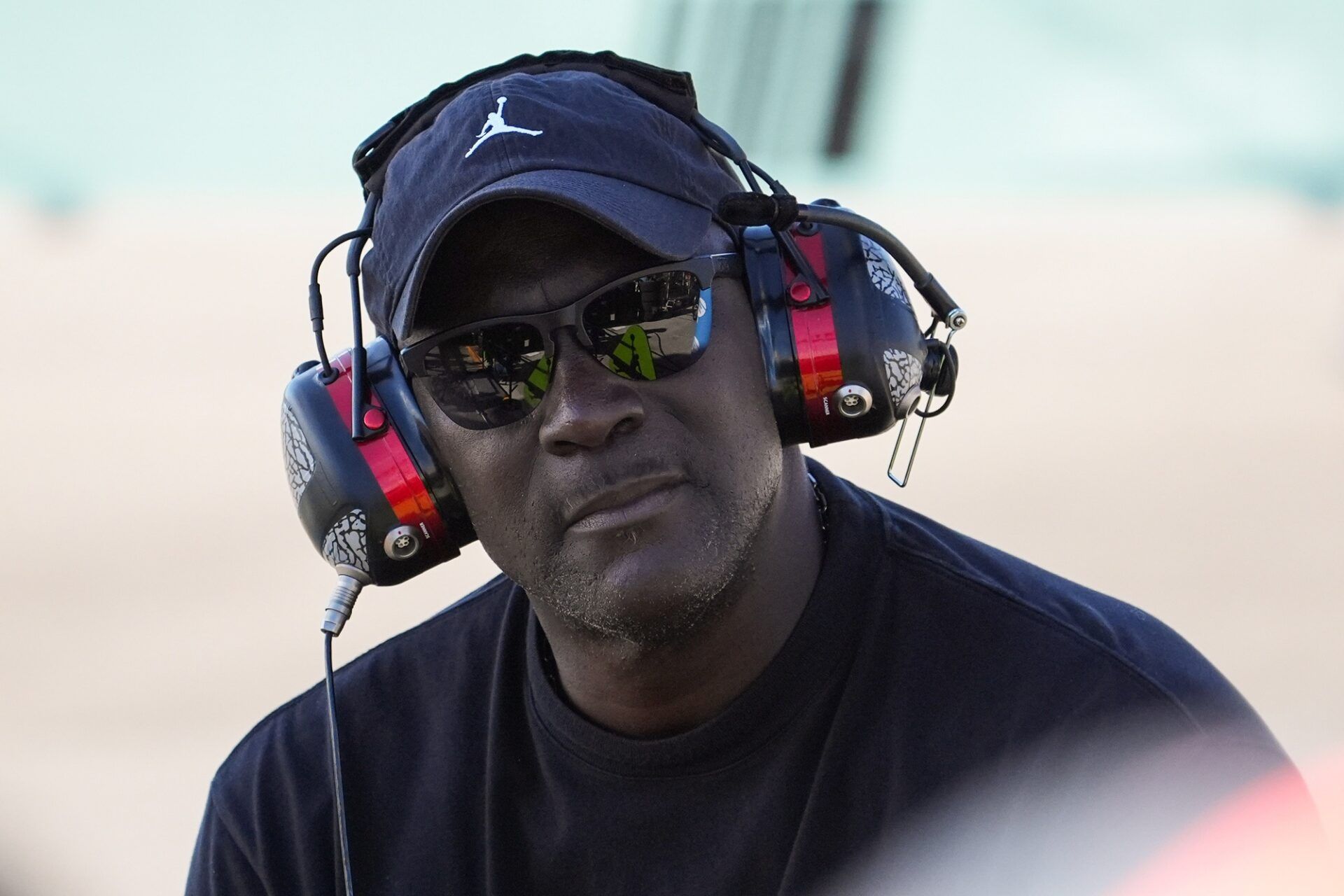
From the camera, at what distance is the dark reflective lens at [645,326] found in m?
1.96

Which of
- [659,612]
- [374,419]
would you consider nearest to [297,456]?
[374,419]

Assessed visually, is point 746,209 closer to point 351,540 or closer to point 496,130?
point 496,130

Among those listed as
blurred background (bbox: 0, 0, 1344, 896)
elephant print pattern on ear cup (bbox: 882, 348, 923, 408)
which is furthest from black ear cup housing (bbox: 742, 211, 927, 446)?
blurred background (bbox: 0, 0, 1344, 896)

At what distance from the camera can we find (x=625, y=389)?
1.97 meters

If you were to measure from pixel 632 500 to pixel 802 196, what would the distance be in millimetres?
3513

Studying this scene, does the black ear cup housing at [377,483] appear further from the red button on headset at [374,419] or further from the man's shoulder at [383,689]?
the man's shoulder at [383,689]

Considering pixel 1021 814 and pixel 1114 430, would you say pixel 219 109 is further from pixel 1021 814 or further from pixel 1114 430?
pixel 1021 814

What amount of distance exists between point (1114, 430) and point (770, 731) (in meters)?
2.98

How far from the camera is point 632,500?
197 centimetres

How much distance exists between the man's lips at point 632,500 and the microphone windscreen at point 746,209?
324 mm

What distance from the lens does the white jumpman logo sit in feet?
6.61

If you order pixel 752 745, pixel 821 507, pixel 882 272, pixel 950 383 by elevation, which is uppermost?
pixel 882 272

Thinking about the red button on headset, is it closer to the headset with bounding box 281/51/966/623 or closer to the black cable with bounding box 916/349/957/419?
the headset with bounding box 281/51/966/623

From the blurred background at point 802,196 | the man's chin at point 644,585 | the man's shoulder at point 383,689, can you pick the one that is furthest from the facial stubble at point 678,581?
the blurred background at point 802,196
